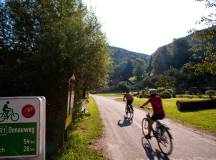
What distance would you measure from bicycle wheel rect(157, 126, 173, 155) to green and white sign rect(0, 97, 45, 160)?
23.3 feet

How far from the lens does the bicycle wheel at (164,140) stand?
10961mm

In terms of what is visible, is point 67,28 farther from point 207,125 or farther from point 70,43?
point 207,125

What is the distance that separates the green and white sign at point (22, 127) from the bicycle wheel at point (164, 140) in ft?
23.3

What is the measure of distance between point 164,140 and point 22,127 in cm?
784

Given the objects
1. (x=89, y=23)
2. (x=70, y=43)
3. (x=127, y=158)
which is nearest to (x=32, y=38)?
(x=70, y=43)

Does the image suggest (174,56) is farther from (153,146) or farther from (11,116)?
(11,116)

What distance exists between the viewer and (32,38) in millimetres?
17672

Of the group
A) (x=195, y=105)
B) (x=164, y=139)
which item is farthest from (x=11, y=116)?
(x=195, y=105)

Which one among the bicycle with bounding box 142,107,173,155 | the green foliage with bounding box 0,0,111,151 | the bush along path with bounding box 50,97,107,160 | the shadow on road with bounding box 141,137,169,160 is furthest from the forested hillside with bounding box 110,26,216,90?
the bush along path with bounding box 50,97,107,160

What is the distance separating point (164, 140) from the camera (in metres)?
11.4

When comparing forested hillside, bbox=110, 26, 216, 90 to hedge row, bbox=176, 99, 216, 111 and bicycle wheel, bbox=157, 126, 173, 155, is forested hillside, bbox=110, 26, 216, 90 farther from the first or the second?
bicycle wheel, bbox=157, 126, 173, 155

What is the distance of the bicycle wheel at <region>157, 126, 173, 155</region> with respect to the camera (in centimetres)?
1096

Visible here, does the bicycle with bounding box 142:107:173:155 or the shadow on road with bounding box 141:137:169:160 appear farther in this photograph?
the bicycle with bounding box 142:107:173:155

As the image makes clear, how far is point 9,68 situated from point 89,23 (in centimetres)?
702
